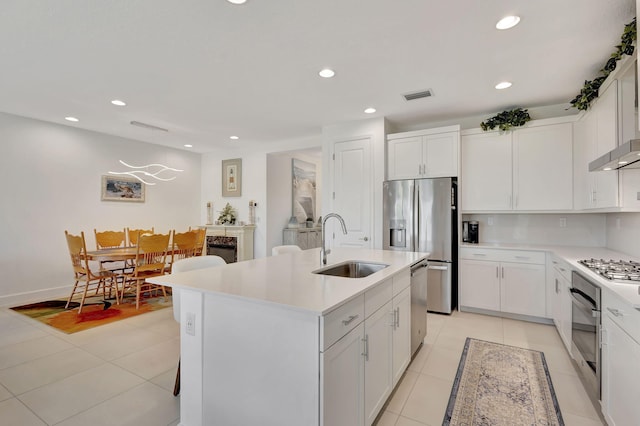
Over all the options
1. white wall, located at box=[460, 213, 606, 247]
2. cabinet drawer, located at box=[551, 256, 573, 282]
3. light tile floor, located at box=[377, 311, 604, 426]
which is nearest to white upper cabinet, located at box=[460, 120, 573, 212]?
white wall, located at box=[460, 213, 606, 247]

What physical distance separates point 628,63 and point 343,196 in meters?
3.18

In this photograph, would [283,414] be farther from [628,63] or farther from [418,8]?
[628,63]

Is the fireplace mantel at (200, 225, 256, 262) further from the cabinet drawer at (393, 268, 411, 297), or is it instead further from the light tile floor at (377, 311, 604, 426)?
the cabinet drawer at (393, 268, 411, 297)

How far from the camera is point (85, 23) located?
219 cm

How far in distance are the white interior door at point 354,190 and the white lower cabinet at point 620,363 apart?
9.39 ft

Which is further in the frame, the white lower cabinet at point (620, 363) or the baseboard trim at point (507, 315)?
the baseboard trim at point (507, 315)

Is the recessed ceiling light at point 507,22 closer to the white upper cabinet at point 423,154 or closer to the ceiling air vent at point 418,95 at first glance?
the ceiling air vent at point 418,95

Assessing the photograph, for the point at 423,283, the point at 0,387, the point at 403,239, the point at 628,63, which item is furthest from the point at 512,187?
the point at 0,387

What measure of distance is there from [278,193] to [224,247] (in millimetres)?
1556

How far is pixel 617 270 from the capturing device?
6.59 ft

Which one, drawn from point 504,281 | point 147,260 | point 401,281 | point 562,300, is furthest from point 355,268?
point 147,260

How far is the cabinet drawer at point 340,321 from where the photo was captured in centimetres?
127

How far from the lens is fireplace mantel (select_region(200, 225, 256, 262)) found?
5.98 metres

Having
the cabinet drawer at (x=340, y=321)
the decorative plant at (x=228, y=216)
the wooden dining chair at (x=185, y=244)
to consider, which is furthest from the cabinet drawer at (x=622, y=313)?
the decorative plant at (x=228, y=216)
